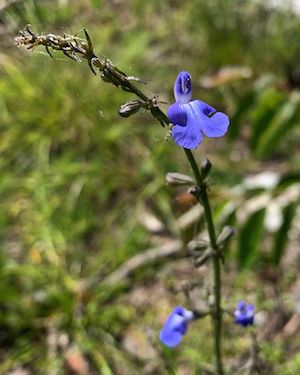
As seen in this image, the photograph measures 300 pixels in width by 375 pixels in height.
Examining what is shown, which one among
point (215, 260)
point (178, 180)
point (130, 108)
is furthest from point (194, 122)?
point (215, 260)

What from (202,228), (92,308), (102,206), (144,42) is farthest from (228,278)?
(144,42)

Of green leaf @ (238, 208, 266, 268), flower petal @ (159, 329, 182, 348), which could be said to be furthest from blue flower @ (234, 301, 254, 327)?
green leaf @ (238, 208, 266, 268)

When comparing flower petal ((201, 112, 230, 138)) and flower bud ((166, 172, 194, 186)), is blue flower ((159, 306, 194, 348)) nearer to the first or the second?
flower bud ((166, 172, 194, 186))

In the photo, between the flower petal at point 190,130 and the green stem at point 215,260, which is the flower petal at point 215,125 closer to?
the flower petal at point 190,130

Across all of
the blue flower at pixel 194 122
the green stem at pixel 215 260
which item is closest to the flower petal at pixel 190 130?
the blue flower at pixel 194 122

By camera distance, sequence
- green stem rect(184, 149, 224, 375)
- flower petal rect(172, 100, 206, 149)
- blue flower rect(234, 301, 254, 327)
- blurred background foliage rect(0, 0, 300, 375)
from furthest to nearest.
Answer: blurred background foliage rect(0, 0, 300, 375) < blue flower rect(234, 301, 254, 327) < green stem rect(184, 149, 224, 375) < flower petal rect(172, 100, 206, 149)

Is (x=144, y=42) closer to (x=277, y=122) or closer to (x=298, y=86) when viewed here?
(x=298, y=86)

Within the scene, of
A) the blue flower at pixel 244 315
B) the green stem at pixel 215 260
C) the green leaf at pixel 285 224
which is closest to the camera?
the green stem at pixel 215 260

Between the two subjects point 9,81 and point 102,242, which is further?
point 9,81
